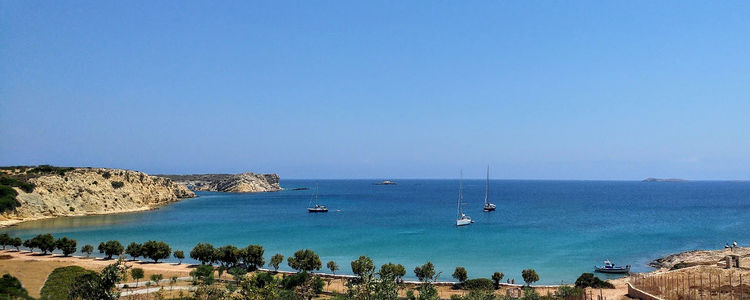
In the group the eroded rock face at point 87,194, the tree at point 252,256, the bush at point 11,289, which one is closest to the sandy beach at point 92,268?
the tree at point 252,256

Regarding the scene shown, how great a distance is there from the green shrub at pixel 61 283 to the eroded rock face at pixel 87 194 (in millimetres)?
56555

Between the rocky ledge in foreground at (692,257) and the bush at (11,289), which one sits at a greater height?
the bush at (11,289)

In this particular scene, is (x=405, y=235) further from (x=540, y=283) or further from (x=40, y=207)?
(x=40, y=207)

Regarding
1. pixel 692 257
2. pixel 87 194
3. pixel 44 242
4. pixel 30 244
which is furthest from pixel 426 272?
pixel 87 194

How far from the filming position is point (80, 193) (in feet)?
312

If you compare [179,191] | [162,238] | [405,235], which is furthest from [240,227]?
[179,191]

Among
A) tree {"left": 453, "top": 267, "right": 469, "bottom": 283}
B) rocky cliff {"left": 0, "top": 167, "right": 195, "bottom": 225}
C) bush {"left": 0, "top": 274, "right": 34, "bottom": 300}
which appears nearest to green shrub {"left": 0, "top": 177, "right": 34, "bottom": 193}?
rocky cliff {"left": 0, "top": 167, "right": 195, "bottom": 225}

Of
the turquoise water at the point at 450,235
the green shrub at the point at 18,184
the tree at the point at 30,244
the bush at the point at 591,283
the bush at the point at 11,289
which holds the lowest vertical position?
the turquoise water at the point at 450,235

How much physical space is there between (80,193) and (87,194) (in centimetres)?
158

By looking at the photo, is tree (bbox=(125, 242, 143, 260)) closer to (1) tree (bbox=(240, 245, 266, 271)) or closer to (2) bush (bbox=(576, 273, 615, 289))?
(1) tree (bbox=(240, 245, 266, 271))

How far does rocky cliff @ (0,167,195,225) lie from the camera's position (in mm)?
81625

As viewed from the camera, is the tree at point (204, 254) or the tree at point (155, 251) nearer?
the tree at point (204, 254)

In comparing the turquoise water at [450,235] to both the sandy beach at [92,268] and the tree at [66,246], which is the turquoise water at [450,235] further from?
the tree at [66,246]

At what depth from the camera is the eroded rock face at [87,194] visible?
82.6 meters
